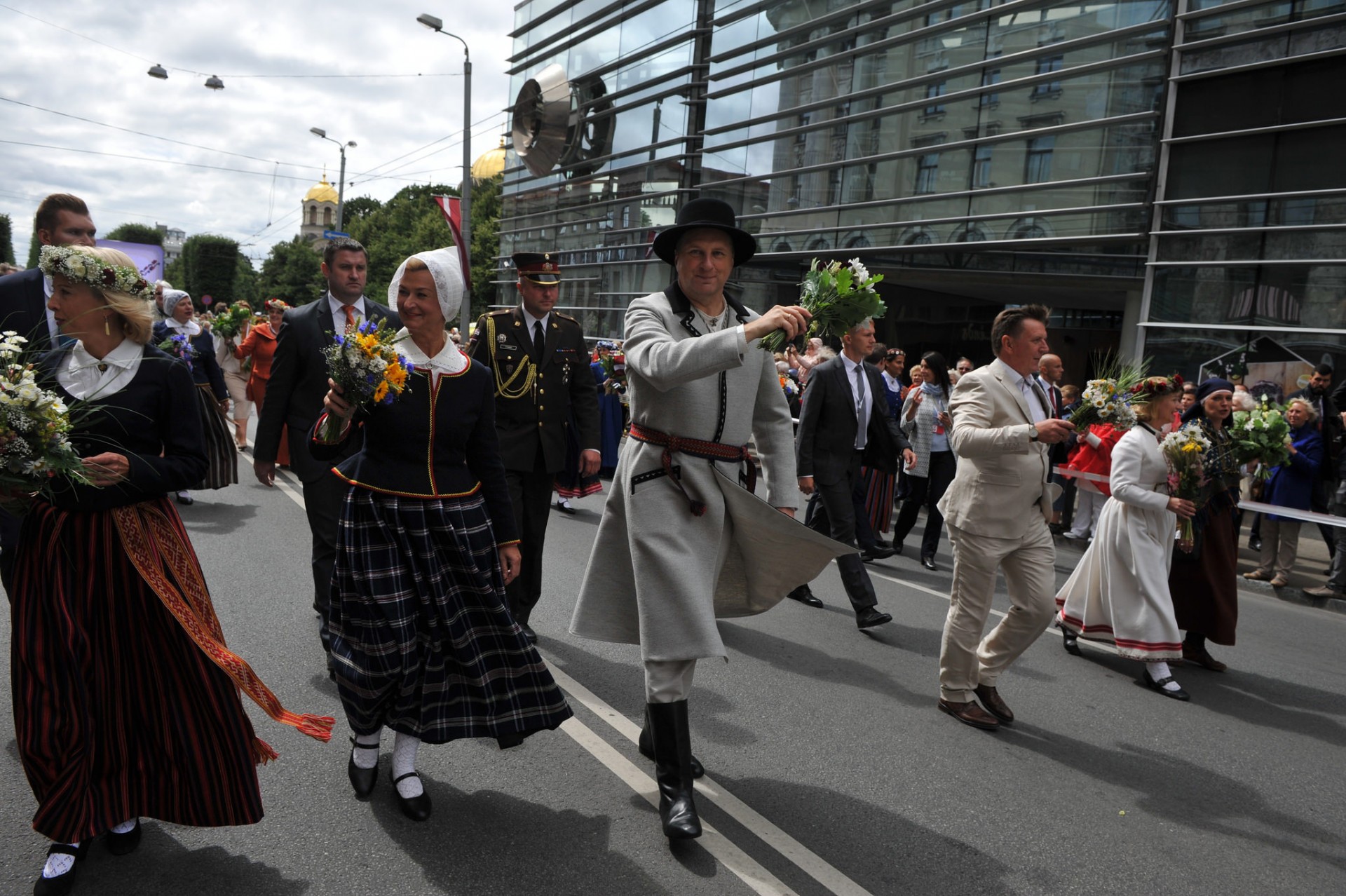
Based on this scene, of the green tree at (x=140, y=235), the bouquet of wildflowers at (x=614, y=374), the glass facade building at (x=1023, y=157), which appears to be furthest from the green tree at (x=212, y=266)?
the bouquet of wildflowers at (x=614, y=374)

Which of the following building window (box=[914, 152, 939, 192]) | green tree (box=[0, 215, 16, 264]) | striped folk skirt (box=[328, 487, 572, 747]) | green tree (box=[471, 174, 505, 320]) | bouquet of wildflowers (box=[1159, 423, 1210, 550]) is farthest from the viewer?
green tree (box=[471, 174, 505, 320])

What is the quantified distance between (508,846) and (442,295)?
196 centimetres

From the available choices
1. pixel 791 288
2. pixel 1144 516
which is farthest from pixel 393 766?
pixel 791 288

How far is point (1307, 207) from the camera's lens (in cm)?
1480

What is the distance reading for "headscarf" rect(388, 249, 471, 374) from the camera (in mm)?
3619

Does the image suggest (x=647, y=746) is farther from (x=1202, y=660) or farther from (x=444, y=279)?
(x=1202, y=660)

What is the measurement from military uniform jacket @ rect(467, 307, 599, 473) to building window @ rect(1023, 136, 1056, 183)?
621 inches

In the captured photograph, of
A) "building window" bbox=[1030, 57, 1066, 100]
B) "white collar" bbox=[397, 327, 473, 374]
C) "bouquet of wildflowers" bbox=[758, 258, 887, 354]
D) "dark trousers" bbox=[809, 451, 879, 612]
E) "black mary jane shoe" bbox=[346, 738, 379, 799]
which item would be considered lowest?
"black mary jane shoe" bbox=[346, 738, 379, 799]

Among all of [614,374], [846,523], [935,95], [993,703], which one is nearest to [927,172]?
[935,95]

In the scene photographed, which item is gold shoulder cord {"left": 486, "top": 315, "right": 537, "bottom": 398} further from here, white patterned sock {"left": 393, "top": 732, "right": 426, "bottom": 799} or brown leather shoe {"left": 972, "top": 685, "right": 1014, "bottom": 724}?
brown leather shoe {"left": 972, "top": 685, "right": 1014, "bottom": 724}

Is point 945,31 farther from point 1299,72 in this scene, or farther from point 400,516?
point 400,516

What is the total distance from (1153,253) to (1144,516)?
12.5 m

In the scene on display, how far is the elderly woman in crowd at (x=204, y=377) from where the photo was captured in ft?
12.5

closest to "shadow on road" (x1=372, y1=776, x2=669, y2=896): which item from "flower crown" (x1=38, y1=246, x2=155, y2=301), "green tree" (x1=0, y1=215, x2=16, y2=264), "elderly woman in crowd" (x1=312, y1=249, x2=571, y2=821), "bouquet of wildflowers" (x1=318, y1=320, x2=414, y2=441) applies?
"elderly woman in crowd" (x1=312, y1=249, x2=571, y2=821)
